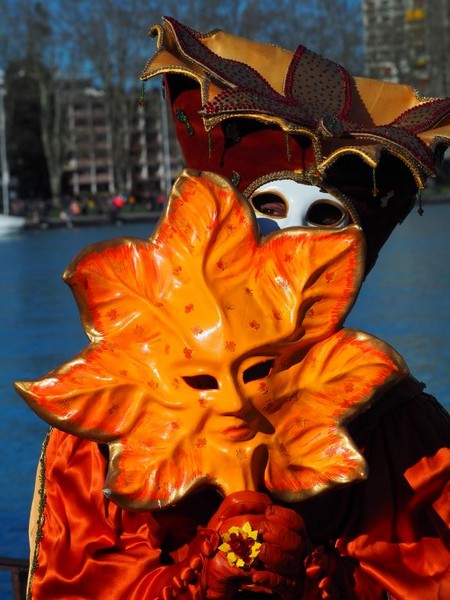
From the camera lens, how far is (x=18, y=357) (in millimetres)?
7340

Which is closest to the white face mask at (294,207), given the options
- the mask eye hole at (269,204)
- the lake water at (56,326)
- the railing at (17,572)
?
the mask eye hole at (269,204)

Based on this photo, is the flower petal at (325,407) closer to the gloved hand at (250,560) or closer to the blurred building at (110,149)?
the gloved hand at (250,560)

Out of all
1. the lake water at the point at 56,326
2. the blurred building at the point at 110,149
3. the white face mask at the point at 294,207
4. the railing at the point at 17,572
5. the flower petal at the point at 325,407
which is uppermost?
the white face mask at the point at 294,207

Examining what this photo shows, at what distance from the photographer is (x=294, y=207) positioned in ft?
5.43

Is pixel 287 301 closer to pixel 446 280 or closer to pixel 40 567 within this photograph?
pixel 40 567

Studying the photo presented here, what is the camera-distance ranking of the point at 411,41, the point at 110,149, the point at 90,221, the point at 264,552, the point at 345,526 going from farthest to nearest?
the point at 110,149 → the point at 411,41 → the point at 90,221 → the point at 345,526 → the point at 264,552

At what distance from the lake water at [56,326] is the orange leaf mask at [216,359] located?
2.19 meters

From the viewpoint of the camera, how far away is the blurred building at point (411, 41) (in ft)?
126

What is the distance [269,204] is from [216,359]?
32cm

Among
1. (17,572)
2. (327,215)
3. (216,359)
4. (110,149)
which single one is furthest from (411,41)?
(216,359)

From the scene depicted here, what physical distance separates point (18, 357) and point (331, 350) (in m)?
6.01

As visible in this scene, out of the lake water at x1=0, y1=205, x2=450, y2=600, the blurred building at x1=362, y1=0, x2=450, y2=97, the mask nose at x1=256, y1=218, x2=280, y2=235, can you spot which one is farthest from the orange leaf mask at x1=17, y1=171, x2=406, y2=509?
the blurred building at x1=362, y1=0, x2=450, y2=97

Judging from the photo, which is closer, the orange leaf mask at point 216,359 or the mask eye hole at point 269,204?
the orange leaf mask at point 216,359

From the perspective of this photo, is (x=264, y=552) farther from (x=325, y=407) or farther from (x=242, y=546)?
(x=325, y=407)
